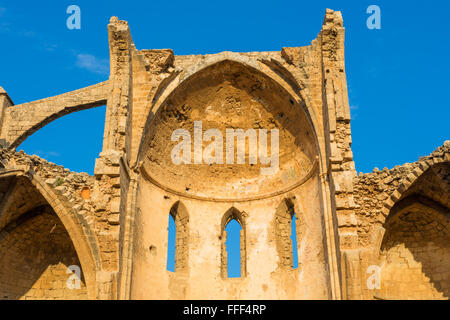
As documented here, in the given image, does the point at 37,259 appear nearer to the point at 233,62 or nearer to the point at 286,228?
Answer: the point at 286,228

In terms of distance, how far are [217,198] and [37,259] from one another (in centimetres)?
517

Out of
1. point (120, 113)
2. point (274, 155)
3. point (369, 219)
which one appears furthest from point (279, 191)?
point (120, 113)

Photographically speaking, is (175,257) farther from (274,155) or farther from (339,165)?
(339,165)

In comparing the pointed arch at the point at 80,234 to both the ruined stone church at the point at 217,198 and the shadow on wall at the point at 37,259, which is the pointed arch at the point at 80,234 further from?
the shadow on wall at the point at 37,259

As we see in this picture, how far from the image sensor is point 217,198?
1560cm

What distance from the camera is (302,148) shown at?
1471 cm

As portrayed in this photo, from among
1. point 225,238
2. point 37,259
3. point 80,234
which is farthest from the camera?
point 225,238

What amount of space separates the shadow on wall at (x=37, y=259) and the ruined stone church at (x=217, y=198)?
0.11ft

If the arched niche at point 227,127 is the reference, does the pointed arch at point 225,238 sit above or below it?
below

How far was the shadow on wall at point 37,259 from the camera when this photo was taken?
12922mm

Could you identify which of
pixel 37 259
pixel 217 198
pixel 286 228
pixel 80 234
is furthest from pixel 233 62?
pixel 37 259

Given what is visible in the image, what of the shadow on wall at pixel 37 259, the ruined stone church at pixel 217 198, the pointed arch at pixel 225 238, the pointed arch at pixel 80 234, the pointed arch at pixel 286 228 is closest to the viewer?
the pointed arch at pixel 80 234

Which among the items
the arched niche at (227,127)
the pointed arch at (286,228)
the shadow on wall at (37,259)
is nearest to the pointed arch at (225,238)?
the arched niche at (227,127)

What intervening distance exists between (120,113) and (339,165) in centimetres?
544
